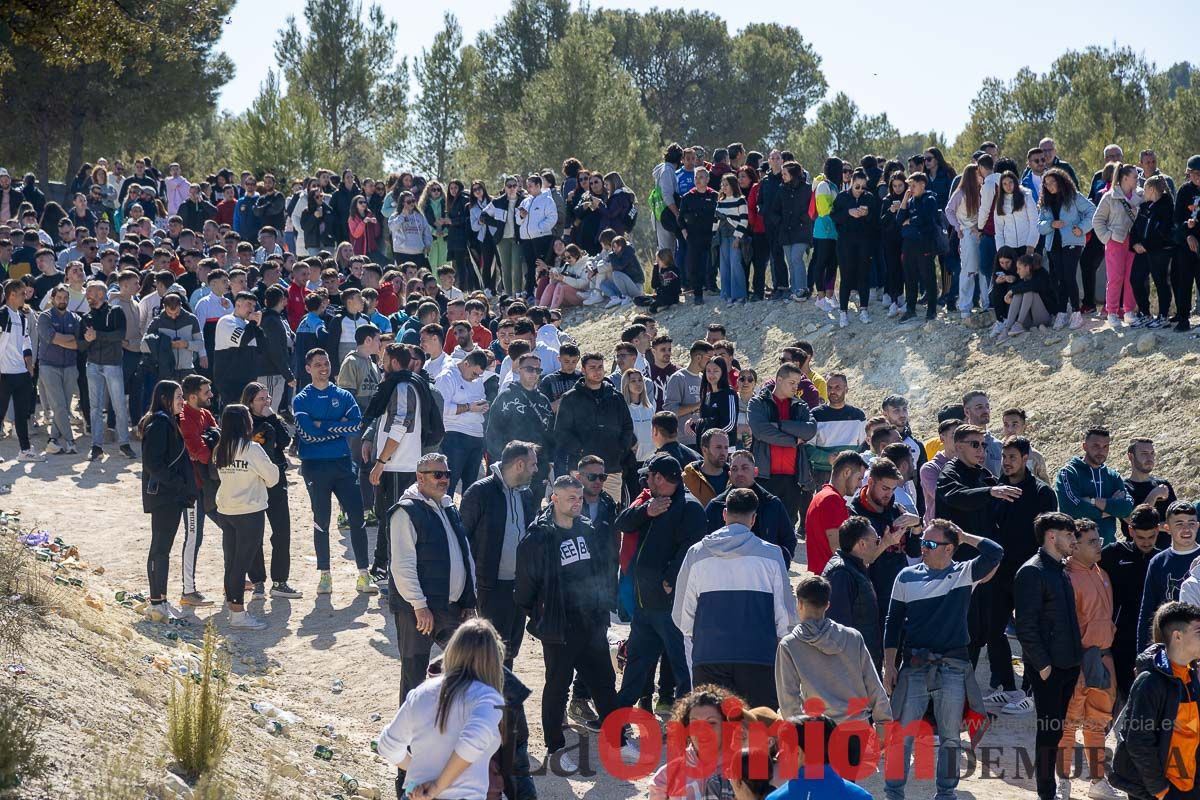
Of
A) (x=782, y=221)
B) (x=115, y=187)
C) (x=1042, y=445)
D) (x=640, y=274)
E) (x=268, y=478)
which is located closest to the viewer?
(x=268, y=478)

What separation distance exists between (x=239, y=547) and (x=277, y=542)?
898mm

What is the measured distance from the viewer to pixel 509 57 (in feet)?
157

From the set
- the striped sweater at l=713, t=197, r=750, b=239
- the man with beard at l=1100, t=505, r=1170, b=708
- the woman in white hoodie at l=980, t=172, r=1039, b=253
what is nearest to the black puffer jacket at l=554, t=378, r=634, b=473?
the man with beard at l=1100, t=505, r=1170, b=708

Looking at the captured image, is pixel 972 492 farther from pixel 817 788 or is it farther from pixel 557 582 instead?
pixel 817 788

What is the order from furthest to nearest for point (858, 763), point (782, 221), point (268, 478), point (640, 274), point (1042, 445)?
point (640, 274) → point (782, 221) → point (1042, 445) → point (268, 478) → point (858, 763)

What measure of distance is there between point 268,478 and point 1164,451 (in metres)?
9.08

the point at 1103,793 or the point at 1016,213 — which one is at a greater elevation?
the point at 1016,213

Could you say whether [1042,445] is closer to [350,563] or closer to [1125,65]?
[350,563]

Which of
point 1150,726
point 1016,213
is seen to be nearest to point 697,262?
point 1016,213

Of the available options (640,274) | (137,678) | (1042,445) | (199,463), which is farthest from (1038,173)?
(137,678)

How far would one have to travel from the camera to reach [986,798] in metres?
8.30

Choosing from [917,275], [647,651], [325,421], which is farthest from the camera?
Answer: [917,275]

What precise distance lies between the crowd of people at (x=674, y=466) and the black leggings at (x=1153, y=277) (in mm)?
46

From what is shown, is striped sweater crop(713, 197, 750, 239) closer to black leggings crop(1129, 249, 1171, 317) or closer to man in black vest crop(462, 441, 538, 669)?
black leggings crop(1129, 249, 1171, 317)
